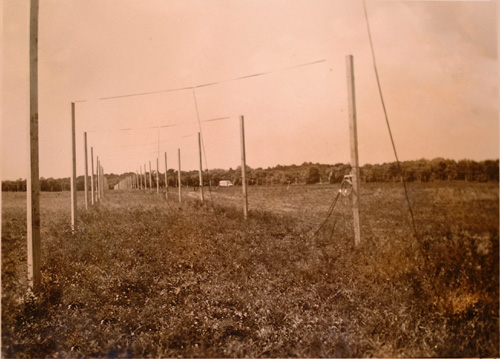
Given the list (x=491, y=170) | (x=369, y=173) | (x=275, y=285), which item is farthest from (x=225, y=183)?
(x=491, y=170)

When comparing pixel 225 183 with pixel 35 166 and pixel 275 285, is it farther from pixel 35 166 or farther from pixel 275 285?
pixel 35 166

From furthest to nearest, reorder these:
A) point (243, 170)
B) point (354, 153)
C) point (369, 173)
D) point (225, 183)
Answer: point (225, 183)
point (243, 170)
point (369, 173)
point (354, 153)

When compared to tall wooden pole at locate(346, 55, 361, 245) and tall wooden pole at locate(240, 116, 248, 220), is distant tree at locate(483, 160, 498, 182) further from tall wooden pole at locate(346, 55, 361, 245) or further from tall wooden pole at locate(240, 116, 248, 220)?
tall wooden pole at locate(240, 116, 248, 220)

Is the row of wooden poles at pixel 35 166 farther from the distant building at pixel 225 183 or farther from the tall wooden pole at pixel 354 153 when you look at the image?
the distant building at pixel 225 183

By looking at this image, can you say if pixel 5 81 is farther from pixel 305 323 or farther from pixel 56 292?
pixel 305 323

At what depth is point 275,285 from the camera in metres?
4.21

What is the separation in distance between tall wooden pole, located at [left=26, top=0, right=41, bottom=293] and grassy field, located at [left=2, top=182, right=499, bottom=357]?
14 centimetres

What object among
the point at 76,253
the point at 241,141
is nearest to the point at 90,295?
the point at 76,253

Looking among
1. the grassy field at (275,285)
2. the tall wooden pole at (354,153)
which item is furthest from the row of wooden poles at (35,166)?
the grassy field at (275,285)

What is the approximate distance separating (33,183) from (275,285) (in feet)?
12.3

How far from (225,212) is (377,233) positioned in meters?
2.77

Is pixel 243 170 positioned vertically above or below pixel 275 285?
above

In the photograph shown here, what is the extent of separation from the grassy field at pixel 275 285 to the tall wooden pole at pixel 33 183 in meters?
0.14


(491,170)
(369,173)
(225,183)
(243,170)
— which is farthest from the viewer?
(225,183)
